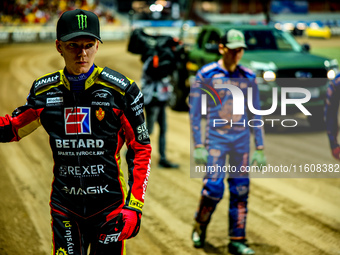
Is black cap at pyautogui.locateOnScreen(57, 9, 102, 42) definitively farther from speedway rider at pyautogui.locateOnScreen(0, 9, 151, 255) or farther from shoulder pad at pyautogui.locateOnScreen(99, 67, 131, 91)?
shoulder pad at pyautogui.locateOnScreen(99, 67, 131, 91)

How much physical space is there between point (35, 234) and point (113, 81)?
9.86 ft

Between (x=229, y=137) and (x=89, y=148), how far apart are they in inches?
84.8

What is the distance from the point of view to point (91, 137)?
9.32 ft

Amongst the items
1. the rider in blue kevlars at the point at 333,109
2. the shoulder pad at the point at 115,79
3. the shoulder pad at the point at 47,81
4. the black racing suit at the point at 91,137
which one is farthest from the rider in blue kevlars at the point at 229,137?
the shoulder pad at the point at 47,81

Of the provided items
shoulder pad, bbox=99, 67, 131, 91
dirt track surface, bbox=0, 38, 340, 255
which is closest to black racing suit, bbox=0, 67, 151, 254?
shoulder pad, bbox=99, 67, 131, 91

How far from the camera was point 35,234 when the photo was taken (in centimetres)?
523

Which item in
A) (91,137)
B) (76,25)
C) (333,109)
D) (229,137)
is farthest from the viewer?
(229,137)

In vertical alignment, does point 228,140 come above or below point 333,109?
below

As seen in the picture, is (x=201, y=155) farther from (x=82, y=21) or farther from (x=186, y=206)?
(x=82, y=21)

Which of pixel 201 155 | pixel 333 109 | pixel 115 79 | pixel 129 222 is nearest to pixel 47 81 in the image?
pixel 115 79

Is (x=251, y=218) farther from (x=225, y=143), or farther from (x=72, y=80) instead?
(x=72, y=80)

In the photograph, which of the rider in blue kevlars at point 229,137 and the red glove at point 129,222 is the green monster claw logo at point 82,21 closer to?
the red glove at point 129,222

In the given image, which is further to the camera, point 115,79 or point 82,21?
point 115,79

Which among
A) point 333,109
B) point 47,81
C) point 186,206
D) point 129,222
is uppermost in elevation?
point 47,81
